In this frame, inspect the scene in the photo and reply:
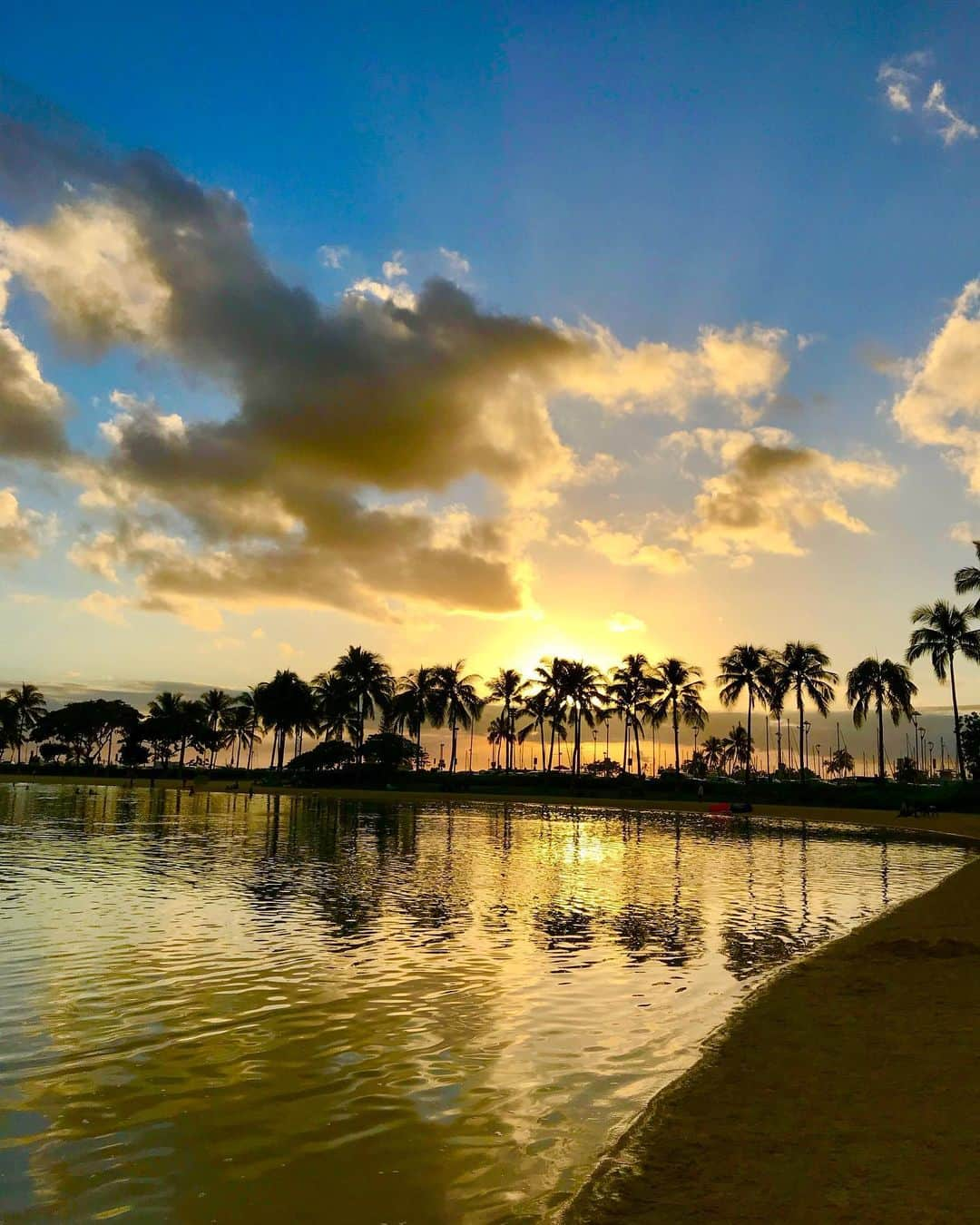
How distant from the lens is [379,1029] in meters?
10.8

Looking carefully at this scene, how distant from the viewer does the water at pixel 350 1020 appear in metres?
6.89

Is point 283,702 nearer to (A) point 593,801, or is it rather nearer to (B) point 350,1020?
(A) point 593,801

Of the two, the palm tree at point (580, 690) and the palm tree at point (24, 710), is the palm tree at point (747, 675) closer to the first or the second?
the palm tree at point (580, 690)

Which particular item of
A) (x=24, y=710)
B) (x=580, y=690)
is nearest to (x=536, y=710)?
(x=580, y=690)

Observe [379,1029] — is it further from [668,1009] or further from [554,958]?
[554,958]

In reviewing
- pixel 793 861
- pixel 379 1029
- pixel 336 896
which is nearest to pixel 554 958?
pixel 379 1029

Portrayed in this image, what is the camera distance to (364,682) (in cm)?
11319

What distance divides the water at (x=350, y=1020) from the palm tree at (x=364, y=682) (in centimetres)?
8461

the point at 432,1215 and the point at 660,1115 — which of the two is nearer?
the point at 432,1215

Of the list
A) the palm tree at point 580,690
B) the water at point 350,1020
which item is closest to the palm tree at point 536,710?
the palm tree at point 580,690

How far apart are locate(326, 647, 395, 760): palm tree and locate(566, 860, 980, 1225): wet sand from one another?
102176mm

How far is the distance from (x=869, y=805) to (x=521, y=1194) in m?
79.1

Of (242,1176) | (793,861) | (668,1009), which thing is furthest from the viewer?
(793,861)

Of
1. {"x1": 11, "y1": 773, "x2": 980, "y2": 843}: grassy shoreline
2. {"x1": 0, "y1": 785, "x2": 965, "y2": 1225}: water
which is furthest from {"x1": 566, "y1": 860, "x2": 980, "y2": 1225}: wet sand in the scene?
{"x1": 11, "y1": 773, "x2": 980, "y2": 843}: grassy shoreline
